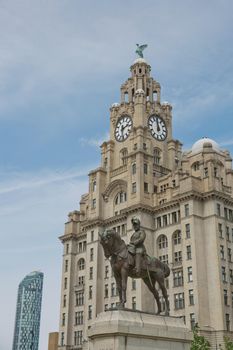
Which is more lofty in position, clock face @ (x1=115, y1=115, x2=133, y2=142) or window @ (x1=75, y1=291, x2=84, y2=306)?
clock face @ (x1=115, y1=115, x2=133, y2=142)

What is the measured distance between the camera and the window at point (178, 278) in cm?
7532

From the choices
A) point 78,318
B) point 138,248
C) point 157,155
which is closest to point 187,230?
point 157,155

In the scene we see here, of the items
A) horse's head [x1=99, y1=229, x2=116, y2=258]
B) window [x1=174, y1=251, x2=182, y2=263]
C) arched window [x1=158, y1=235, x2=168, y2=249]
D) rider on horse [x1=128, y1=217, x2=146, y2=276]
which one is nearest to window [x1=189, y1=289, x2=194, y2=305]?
window [x1=174, y1=251, x2=182, y2=263]

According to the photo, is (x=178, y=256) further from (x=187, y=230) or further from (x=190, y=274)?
(x=190, y=274)

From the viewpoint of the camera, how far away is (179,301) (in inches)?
2921

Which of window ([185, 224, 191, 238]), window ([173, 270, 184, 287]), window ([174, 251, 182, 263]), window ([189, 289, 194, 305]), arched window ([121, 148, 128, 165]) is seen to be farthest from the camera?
arched window ([121, 148, 128, 165])

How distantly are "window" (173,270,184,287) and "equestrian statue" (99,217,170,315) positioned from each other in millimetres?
48620

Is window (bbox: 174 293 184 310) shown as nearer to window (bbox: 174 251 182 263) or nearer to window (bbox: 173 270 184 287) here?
window (bbox: 173 270 184 287)

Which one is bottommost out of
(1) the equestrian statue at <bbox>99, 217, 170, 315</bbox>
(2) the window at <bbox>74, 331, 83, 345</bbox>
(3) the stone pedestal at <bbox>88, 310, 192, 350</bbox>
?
(3) the stone pedestal at <bbox>88, 310, 192, 350</bbox>

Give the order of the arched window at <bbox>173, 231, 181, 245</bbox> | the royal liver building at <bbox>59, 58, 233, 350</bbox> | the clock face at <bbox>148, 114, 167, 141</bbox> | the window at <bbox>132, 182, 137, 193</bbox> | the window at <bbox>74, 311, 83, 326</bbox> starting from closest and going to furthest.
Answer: the royal liver building at <bbox>59, 58, 233, 350</bbox> < the arched window at <bbox>173, 231, 181, 245</bbox> < the window at <bbox>132, 182, 137, 193</bbox> < the window at <bbox>74, 311, 83, 326</bbox> < the clock face at <bbox>148, 114, 167, 141</bbox>

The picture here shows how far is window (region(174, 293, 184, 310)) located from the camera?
7369 cm

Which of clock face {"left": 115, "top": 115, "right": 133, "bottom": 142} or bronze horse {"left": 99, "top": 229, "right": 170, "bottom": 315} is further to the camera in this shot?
clock face {"left": 115, "top": 115, "right": 133, "bottom": 142}

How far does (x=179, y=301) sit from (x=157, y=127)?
3537 cm

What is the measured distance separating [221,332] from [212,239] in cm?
1330
